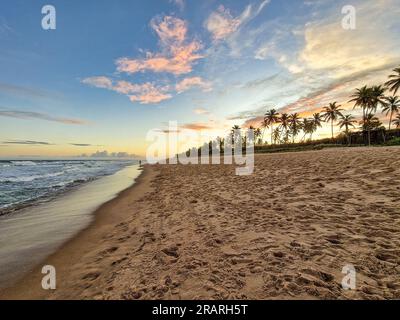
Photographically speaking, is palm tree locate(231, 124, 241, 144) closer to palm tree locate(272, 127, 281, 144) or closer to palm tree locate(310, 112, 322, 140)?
palm tree locate(272, 127, 281, 144)

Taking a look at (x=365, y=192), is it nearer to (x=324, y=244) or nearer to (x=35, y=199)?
(x=324, y=244)

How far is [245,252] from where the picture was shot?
3.80 meters

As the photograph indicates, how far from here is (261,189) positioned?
892cm

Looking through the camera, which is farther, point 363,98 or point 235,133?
point 235,133

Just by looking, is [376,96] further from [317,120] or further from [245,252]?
[245,252]

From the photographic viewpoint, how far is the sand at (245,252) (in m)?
2.84

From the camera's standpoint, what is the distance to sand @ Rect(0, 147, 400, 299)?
9.30ft

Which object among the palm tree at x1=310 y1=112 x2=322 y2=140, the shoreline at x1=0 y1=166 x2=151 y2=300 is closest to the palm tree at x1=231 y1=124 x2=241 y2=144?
the palm tree at x1=310 y1=112 x2=322 y2=140

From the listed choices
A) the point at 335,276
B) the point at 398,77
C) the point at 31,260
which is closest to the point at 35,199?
the point at 31,260

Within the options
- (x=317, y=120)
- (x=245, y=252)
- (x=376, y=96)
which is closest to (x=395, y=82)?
(x=376, y=96)

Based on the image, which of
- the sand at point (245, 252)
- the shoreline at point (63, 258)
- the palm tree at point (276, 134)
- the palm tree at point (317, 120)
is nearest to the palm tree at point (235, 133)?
the palm tree at point (276, 134)

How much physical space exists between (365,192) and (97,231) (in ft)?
27.7

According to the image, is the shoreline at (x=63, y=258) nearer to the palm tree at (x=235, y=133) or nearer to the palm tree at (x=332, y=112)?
the palm tree at (x=332, y=112)
